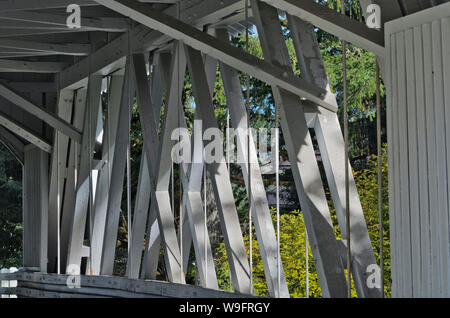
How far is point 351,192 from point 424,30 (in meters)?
1.79

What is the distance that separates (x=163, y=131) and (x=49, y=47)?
276 cm

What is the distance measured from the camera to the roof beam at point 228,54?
18.0 ft

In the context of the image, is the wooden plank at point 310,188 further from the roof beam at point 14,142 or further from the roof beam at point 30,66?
the roof beam at point 14,142

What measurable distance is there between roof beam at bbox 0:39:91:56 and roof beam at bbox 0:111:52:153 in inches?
60.0

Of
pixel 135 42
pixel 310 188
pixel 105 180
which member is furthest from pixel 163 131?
pixel 105 180

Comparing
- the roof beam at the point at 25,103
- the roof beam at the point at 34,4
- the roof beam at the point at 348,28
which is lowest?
the roof beam at the point at 348,28

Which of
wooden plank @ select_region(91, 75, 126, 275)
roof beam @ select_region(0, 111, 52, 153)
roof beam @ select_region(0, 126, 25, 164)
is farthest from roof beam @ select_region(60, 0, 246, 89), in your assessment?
roof beam @ select_region(0, 126, 25, 164)

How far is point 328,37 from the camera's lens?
15.0 metres

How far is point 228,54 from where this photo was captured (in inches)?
227

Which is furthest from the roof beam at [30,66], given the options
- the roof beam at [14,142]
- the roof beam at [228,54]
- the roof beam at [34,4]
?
the roof beam at [228,54]

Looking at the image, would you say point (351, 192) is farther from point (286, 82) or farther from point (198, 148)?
point (198, 148)

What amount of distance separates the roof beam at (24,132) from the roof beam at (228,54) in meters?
5.07

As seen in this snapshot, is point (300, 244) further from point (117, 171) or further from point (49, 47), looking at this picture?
point (49, 47)

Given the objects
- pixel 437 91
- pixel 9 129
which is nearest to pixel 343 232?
pixel 437 91
